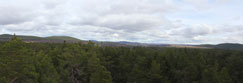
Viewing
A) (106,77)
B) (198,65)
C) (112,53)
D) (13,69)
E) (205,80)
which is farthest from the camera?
(112,53)

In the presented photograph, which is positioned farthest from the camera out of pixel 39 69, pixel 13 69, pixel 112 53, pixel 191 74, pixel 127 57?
pixel 112 53

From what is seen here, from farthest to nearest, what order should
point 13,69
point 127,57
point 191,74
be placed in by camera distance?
point 127,57 < point 191,74 < point 13,69

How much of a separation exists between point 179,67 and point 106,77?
1984 cm

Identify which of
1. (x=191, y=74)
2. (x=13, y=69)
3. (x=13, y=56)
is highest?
(x=13, y=56)

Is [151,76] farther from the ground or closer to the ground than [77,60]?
closer to the ground

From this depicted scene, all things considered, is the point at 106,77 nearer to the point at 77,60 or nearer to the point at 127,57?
the point at 77,60

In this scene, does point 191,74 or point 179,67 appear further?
point 179,67

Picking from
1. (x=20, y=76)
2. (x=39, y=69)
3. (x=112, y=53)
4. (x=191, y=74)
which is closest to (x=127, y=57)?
(x=112, y=53)

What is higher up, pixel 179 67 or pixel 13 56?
pixel 13 56

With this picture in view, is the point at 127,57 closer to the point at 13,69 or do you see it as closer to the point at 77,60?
the point at 77,60

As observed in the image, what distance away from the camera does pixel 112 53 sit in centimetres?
4359

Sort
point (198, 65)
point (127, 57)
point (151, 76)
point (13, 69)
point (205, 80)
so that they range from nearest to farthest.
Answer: point (13, 69) → point (205, 80) → point (151, 76) → point (198, 65) → point (127, 57)

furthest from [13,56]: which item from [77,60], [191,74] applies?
[191,74]

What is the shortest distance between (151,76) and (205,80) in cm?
819
